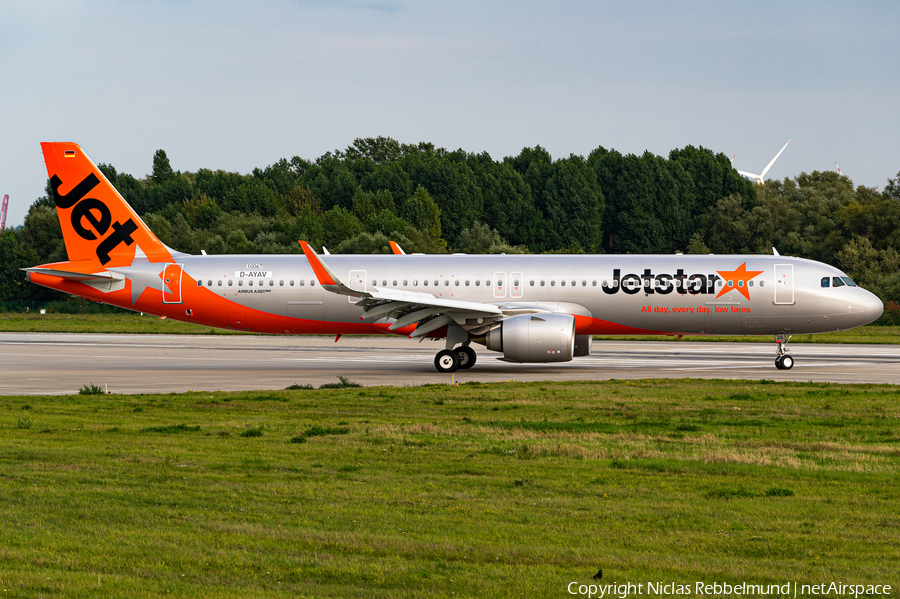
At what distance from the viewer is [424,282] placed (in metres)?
32.5

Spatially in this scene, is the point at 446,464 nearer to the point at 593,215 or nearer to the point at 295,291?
the point at 295,291

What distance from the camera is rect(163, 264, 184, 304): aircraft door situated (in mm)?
33219

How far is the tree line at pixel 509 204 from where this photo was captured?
97250mm

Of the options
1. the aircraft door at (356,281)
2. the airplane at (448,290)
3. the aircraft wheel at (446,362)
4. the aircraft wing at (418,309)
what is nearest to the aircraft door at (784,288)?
the airplane at (448,290)

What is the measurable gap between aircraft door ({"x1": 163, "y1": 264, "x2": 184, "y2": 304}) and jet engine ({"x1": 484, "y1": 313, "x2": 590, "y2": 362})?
39.8ft

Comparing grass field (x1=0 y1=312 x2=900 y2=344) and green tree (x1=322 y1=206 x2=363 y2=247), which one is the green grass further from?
green tree (x1=322 y1=206 x2=363 y2=247)

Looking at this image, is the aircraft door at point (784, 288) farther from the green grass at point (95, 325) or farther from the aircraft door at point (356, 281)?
the green grass at point (95, 325)

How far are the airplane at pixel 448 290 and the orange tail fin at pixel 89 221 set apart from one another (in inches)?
1.4

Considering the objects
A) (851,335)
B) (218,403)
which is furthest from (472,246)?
(218,403)

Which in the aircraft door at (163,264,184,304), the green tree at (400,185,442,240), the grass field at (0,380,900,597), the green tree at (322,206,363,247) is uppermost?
the green tree at (400,185,442,240)

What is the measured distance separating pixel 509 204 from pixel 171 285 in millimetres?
Result: 94504

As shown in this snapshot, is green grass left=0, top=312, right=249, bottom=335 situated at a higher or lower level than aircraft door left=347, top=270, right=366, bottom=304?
lower

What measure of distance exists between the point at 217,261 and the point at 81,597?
89.9 feet

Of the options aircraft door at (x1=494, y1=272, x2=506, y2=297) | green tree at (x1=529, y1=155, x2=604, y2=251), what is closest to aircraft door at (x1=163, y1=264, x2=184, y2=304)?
aircraft door at (x1=494, y1=272, x2=506, y2=297)
